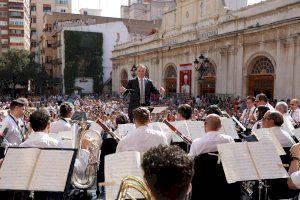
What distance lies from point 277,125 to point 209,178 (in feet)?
5.86

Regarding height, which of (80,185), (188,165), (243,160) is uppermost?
(188,165)

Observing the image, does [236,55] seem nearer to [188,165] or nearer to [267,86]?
[267,86]

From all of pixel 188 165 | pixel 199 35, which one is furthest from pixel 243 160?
pixel 199 35

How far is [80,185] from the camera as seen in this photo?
5652 mm

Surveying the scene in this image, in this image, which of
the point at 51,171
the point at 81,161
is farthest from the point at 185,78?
the point at 51,171

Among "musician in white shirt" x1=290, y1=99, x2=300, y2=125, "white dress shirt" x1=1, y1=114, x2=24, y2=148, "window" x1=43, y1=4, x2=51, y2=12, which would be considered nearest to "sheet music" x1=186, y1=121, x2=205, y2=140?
"white dress shirt" x1=1, y1=114, x2=24, y2=148

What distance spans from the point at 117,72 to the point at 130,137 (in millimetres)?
40250

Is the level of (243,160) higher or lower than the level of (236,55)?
lower

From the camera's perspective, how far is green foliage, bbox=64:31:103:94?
52.2m

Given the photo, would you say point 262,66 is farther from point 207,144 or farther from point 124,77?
point 124,77

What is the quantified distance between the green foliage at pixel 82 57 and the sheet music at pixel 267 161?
49400 mm

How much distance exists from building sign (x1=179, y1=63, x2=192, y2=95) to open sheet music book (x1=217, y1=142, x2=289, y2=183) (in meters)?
26.2

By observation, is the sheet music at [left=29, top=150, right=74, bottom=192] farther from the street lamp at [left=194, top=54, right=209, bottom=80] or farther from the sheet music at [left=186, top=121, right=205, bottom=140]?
the street lamp at [left=194, top=54, right=209, bottom=80]

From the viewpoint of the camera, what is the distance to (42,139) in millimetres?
4645
